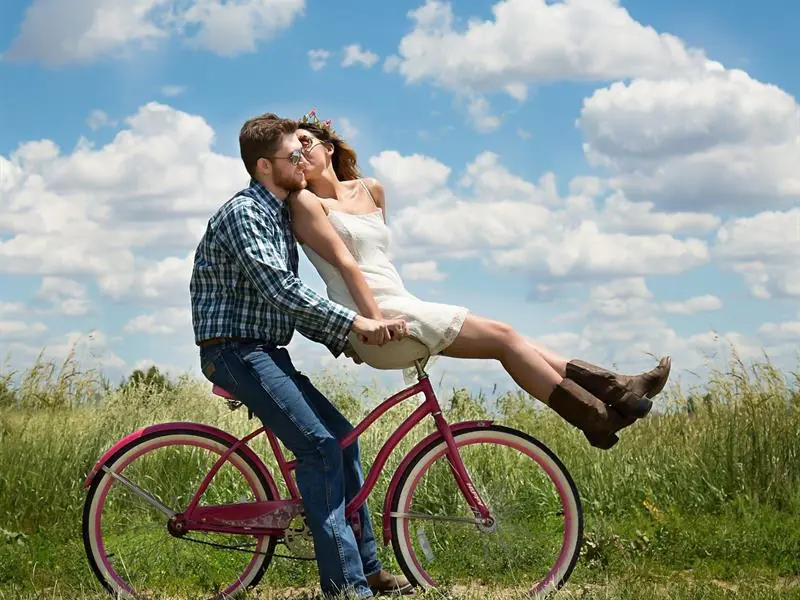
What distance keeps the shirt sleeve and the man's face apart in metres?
0.25

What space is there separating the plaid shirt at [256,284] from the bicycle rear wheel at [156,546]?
72 cm

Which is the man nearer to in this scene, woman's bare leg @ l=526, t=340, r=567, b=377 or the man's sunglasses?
the man's sunglasses

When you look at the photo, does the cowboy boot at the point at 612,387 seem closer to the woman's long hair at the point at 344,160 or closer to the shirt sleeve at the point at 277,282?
the shirt sleeve at the point at 277,282

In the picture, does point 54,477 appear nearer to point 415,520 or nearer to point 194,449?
point 194,449

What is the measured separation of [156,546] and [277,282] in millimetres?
1778

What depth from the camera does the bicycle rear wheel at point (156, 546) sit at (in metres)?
5.43

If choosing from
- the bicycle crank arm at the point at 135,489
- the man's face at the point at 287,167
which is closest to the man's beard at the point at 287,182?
the man's face at the point at 287,167

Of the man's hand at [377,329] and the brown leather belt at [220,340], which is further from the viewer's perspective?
the brown leather belt at [220,340]

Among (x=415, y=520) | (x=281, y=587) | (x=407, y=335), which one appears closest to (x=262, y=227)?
(x=407, y=335)

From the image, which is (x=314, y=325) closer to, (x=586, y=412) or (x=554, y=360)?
(x=554, y=360)

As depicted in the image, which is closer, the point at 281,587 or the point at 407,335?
the point at 407,335

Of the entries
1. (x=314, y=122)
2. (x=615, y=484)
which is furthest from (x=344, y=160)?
(x=615, y=484)

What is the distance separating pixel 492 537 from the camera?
5477 millimetres

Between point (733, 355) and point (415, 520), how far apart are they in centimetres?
494
